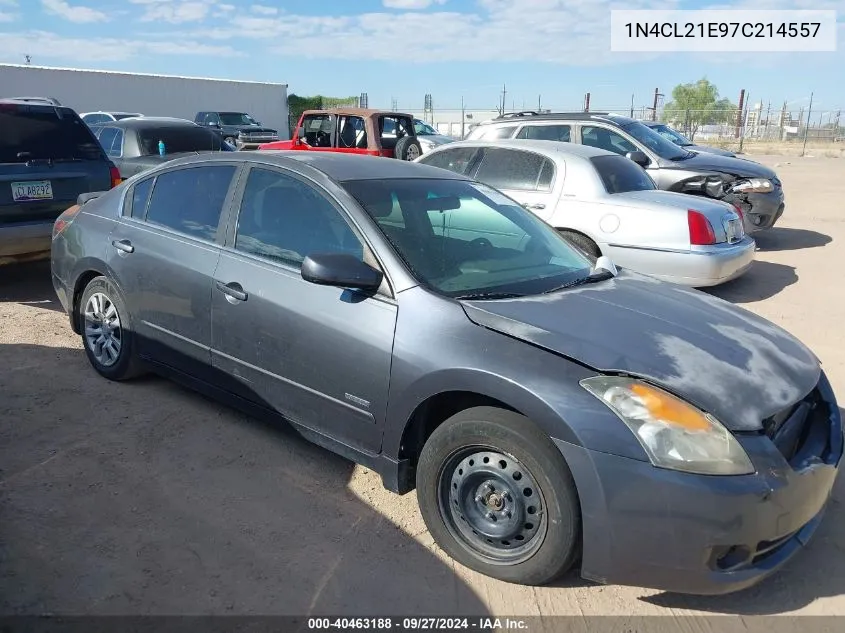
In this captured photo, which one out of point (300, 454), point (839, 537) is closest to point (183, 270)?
point (300, 454)

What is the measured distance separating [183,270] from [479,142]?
4.70 meters

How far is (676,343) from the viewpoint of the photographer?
2832 mm

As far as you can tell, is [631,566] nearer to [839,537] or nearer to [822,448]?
[822,448]

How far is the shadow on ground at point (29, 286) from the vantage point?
6535 mm

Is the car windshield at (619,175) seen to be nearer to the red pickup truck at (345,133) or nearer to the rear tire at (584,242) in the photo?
the rear tire at (584,242)

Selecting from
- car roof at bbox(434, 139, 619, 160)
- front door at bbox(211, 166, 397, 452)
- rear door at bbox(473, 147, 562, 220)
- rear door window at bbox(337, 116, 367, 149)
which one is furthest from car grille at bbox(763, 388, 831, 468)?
rear door window at bbox(337, 116, 367, 149)

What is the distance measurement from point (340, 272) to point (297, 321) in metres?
0.46

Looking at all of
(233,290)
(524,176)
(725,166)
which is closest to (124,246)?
(233,290)

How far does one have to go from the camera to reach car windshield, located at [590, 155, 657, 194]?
278 inches

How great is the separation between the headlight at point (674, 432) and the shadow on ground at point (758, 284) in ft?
17.1

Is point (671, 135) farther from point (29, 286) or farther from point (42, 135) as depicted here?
point (29, 286)

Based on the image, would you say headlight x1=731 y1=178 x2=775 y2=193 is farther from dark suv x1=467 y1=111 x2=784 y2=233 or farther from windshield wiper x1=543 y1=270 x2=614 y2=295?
windshield wiper x1=543 y1=270 x2=614 y2=295

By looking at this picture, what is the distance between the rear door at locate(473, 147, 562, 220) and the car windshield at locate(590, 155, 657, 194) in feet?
1.53

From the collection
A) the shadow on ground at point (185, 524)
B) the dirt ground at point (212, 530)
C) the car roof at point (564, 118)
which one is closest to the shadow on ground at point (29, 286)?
the dirt ground at point (212, 530)
